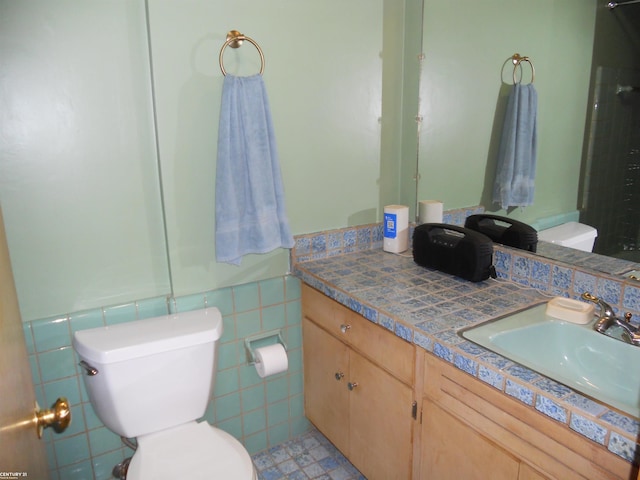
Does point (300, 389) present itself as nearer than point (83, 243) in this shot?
No

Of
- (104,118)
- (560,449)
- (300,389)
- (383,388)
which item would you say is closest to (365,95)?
(104,118)

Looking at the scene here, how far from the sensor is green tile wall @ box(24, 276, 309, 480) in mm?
1526

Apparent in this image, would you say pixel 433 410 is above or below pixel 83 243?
below

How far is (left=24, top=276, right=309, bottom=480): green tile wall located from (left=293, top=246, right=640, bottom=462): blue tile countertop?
227 mm

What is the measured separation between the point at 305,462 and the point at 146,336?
958mm

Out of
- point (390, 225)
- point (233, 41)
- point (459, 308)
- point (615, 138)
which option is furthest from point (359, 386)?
point (233, 41)

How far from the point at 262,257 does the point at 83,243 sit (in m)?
0.64

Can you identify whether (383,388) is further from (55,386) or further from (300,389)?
(55,386)

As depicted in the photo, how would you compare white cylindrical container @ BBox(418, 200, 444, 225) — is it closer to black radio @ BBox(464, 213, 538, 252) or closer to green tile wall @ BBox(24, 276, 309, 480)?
black radio @ BBox(464, 213, 538, 252)

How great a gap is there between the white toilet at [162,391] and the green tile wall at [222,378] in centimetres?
13

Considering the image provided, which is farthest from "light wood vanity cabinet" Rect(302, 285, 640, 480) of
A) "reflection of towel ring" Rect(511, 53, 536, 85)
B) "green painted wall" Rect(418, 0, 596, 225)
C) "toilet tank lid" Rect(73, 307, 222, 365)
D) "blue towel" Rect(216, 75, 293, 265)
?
"reflection of towel ring" Rect(511, 53, 536, 85)

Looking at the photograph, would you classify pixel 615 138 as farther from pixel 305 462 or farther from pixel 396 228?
pixel 305 462

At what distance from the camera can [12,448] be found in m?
0.70

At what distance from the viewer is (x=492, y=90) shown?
173cm
